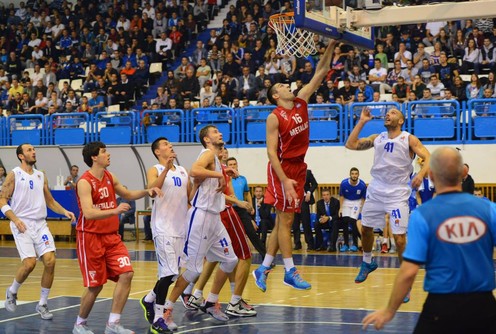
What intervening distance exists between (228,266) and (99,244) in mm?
1821

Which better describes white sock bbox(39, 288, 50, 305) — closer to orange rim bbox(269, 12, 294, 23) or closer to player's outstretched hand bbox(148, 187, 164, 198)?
player's outstretched hand bbox(148, 187, 164, 198)

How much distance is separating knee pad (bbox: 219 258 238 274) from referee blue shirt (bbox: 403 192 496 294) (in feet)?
17.7

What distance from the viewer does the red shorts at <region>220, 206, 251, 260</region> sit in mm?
11234

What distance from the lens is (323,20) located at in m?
11.0

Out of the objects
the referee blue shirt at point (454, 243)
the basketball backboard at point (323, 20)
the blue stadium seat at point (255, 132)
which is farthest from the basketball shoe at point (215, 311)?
the blue stadium seat at point (255, 132)

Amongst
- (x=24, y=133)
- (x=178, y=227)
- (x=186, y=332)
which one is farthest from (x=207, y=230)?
(x=24, y=133)

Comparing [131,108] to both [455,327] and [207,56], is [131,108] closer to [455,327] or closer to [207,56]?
[207,56]

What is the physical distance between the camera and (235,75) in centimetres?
2595

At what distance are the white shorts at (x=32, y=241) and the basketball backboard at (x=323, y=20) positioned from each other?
14.5ft

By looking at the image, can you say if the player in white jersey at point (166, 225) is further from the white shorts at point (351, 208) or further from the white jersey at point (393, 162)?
the white shorts at point (351, 208)

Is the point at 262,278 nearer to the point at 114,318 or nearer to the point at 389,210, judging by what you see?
the point at 389,210

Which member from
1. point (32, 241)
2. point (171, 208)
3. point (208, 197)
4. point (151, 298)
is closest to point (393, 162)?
point (208, 197)

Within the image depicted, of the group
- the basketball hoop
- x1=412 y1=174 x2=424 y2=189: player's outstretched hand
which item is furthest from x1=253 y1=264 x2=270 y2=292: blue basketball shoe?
the basketball hoop

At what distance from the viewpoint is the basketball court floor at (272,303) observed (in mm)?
10281
